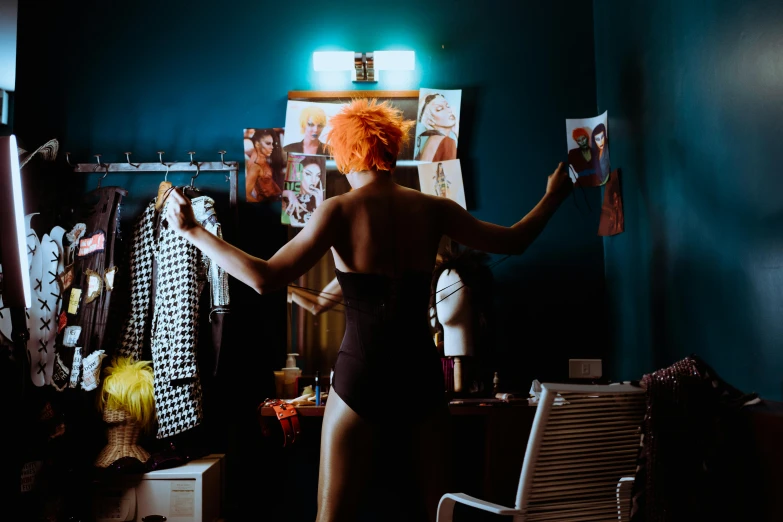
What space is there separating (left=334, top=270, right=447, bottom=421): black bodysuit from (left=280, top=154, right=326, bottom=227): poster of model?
1506 mm

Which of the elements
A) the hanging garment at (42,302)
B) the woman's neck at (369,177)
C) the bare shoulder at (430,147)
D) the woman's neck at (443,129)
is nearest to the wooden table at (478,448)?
the hanging garment at (42,302)

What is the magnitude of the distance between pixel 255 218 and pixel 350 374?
70.3 inches

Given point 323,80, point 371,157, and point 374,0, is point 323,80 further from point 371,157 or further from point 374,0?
point 371,157

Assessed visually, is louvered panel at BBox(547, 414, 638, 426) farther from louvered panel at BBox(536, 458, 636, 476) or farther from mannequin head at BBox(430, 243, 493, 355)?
mannequin head at BBox(430, 243, 493, 355)

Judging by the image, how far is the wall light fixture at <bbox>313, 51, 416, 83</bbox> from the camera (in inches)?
138

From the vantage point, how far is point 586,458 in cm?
169

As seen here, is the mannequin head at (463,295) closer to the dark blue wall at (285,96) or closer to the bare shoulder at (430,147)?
the dark blue wall at (285,96)

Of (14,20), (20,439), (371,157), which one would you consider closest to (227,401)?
(20,439)

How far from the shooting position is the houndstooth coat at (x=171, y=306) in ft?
9.98

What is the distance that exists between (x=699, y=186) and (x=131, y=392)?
8.42 feet

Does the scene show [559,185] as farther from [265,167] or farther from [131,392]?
[131,392]

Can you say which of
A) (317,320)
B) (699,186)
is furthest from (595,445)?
(317,320)

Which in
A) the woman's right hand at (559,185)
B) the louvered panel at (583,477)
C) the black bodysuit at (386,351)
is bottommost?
the louvered panel at (583,477)

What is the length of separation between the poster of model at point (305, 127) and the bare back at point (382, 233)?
153 centimetres
